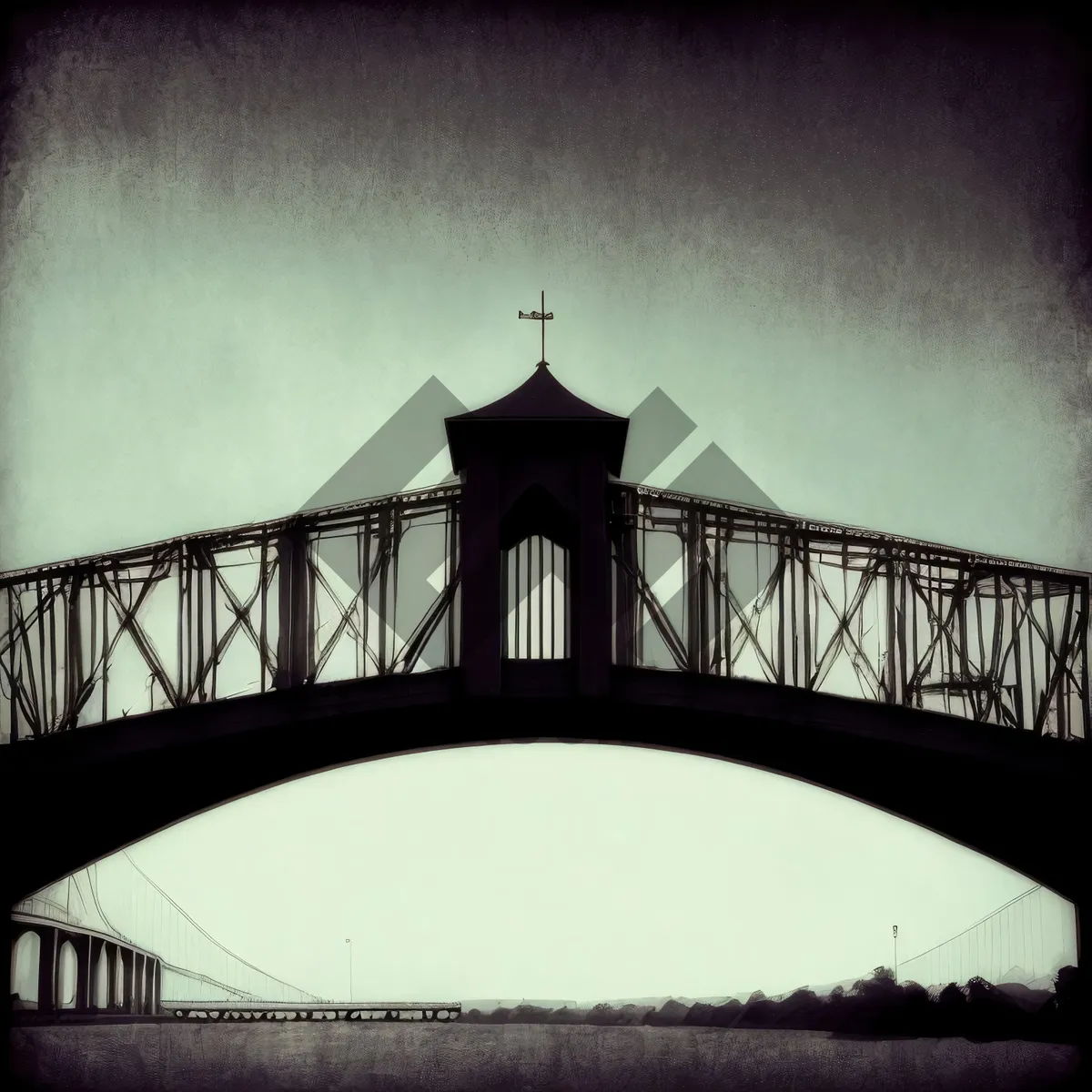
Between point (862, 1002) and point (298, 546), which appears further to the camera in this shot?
point (298, 546)

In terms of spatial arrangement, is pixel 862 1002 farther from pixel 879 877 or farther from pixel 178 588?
pixel 178 588

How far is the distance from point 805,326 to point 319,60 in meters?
2.85

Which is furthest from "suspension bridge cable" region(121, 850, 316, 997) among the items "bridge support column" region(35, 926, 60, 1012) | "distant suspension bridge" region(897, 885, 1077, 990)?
"distant suspension bridge" region(897, 885, 1077, 990)

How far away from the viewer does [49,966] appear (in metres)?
6.66

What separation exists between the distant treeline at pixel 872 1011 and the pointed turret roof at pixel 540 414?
285cm

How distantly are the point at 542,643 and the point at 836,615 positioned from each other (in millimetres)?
1613

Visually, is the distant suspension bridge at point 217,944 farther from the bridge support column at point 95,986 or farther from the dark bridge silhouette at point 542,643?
the dark bridge silhouette at point 542,643

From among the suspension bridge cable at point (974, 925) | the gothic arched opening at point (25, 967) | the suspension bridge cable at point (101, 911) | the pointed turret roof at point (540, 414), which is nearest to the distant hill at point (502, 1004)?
the suspension bridge cable at point (101, 911)

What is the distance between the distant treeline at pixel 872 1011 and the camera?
660cm

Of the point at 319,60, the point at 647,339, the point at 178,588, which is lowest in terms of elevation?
the point at 178,588

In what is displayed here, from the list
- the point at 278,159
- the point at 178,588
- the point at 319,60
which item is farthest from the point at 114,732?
the point at 319,60

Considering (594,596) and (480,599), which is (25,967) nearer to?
(480,599)

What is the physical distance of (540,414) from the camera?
705cm

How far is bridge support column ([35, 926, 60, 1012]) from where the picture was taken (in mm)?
6641
